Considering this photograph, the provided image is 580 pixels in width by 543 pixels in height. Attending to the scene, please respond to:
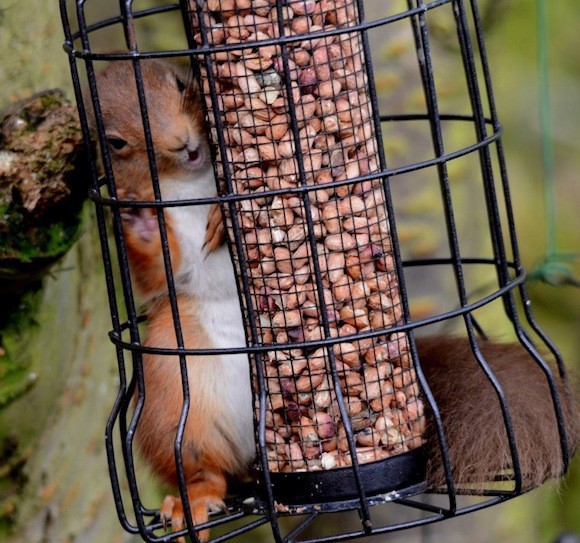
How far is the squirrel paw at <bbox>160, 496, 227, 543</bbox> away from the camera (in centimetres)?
155

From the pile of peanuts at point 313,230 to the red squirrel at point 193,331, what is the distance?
148 mm

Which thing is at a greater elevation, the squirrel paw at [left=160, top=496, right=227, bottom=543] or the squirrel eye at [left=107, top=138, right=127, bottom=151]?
the squirrel eye at [left=107, top=138, right=127, bottom=151]

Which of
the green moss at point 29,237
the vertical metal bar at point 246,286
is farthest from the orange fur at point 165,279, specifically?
the vertical metal bar at point 246,286

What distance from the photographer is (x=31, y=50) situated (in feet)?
6.01

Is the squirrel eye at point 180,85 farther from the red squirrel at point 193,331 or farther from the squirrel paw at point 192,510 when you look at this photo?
the squirrel paw at point 192,510

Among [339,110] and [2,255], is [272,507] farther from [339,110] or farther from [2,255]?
[2,255]

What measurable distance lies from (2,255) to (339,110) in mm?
644

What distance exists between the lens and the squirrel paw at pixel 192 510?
1.55 m

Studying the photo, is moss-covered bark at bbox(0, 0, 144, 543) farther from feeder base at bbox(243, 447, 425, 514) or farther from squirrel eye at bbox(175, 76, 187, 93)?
feeder base at bbox(243, 447, 425, 514)

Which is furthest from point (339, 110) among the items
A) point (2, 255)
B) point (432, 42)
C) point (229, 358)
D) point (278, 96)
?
point (432, 42)

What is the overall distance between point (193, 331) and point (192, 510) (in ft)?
1.03

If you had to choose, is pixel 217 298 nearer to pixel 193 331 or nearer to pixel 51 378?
pixel 193 331

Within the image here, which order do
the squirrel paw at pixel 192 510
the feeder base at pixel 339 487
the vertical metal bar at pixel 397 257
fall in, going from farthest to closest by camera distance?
Answer: the squirrel paw at pixel 192 510 < the feeder base at pixel 339 487 < the vertical metal bar at pixel 397 257

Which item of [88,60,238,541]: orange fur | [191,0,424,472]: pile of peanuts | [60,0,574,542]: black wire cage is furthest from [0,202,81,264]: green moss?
[191,0,424,472]: pile of peanuts
